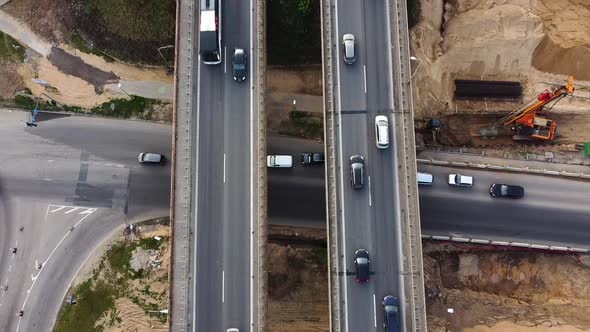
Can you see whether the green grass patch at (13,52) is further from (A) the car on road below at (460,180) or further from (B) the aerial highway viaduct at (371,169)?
(A) the car on road below at (460,180)

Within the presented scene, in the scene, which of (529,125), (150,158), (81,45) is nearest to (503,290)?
(529,125)

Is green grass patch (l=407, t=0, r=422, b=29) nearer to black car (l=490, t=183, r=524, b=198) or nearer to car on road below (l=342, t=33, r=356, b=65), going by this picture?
car on road below (l=342, t=33, r=356, b=65)

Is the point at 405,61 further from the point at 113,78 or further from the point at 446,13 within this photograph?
the point at 113,78

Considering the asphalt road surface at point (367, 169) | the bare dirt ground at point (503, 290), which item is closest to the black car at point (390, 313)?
the asphalt road surface at point (367, 169)

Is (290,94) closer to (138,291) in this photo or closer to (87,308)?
(138,291)

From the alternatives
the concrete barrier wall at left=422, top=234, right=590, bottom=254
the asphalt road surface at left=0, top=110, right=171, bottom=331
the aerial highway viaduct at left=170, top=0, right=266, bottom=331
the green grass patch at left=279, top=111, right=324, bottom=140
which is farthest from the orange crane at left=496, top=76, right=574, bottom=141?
the asphalt road surface at left=0, top=110, right=171, bottom=331

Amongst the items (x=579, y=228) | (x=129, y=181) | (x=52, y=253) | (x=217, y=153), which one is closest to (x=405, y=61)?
(x=217, y=153)

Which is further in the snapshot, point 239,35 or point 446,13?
point 446,13
